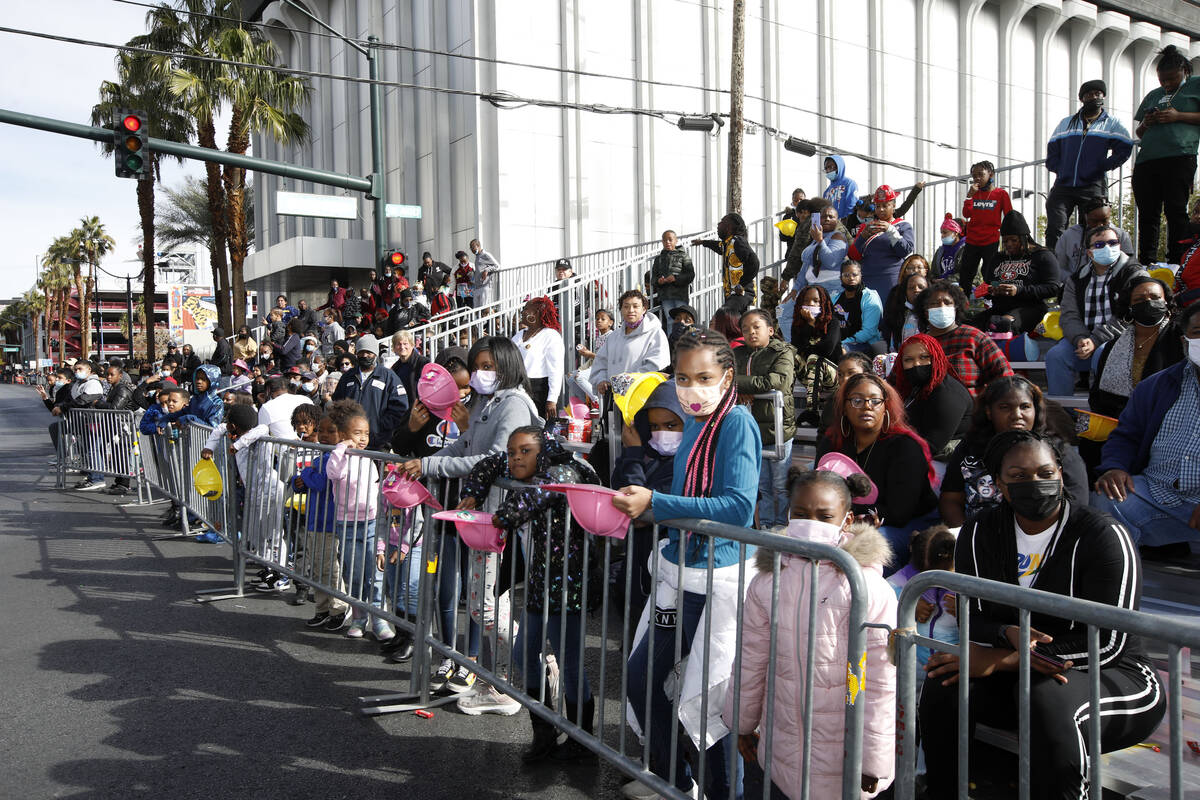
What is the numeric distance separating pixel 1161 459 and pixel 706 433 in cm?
267

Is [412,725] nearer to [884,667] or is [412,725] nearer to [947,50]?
[884,667]

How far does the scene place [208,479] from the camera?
8.12 meters

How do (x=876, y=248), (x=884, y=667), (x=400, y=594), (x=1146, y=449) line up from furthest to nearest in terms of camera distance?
(x=876, y=248)
(x=400, y=594)
(x=1146, y=449)
(x=884, y=667)

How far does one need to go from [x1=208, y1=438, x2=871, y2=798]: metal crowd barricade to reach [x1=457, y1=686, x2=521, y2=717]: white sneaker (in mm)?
122

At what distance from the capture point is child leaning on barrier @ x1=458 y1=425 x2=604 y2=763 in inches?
160

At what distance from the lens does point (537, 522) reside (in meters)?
4.19

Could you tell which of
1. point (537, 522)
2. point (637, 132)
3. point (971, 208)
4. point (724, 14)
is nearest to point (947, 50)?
point (724, 14)

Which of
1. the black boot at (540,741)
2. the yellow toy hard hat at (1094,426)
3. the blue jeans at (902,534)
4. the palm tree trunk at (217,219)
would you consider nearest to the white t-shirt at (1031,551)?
the blue jeans at (902,534)

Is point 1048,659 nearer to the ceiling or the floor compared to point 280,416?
nearer to the floor

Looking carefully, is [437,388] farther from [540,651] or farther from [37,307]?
[37,307]

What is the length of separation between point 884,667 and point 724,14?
73.6ft

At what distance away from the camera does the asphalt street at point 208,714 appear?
161 inches

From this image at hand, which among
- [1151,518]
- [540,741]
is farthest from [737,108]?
[540,741]

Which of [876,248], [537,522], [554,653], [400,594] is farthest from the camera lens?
[876,248]
